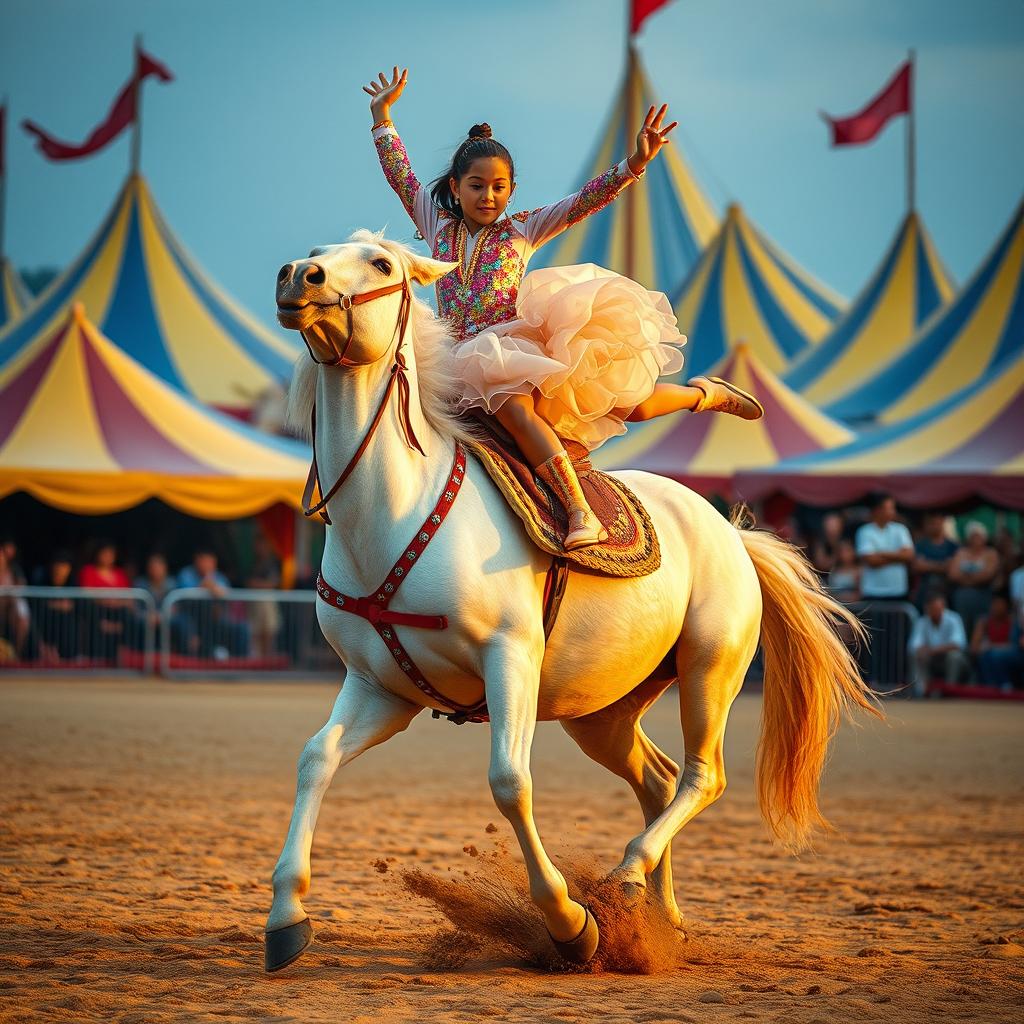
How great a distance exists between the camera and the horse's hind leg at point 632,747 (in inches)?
235

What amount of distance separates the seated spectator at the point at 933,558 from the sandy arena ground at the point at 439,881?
4.03 metres

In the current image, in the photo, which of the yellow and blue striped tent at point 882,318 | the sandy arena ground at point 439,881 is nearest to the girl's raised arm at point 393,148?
the sandy arena ground at point 439,881

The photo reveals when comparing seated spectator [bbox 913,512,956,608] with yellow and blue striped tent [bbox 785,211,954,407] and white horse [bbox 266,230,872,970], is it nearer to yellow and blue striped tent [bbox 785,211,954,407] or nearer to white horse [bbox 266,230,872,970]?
yellow and blue striped tent [bbox 785,211,954,407]

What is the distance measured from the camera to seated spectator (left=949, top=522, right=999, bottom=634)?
56.4ft

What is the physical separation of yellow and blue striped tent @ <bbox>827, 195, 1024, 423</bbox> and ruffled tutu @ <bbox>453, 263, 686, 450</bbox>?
18044 mm

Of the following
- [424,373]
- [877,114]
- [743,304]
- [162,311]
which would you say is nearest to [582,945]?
[424,373]

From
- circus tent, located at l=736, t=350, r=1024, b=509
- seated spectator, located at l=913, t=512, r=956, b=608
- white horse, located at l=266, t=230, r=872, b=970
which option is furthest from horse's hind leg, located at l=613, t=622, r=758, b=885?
circus tent, located at l=736, t=350, r=1024, b=509

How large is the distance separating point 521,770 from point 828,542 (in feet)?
50.3

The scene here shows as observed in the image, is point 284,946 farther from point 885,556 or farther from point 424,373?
point 885,556

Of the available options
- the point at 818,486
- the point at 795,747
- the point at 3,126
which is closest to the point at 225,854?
the point at 795,747

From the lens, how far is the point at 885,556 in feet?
55.5

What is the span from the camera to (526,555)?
198 inches

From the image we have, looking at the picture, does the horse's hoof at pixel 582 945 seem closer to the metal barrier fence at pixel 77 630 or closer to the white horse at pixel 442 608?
the white horse at pixel 442 608

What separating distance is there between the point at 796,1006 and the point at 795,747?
1.78 metres
